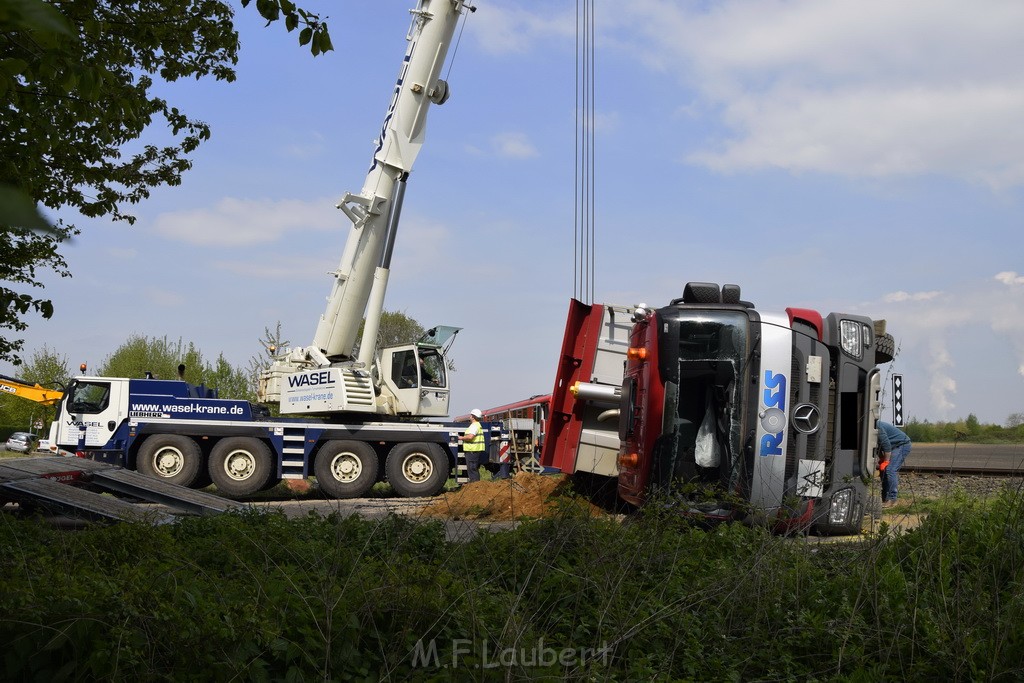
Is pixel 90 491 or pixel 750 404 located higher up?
pixel 750 404

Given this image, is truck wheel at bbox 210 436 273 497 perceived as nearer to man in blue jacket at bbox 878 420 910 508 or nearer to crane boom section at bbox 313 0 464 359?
crane boom section at bbox 313 0 464 359

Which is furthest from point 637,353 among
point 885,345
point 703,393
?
point 885,345

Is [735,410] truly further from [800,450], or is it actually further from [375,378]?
[375,378]

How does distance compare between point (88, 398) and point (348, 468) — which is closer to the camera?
point (88, 398)

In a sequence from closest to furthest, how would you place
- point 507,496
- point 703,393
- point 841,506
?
1. point 841,506
2. point 703,393
3. point 507,496

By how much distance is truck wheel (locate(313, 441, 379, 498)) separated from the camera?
18562mm

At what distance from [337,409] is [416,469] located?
2.01 m

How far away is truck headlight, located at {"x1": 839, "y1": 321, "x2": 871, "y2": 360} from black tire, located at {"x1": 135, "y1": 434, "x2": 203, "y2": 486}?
42.3ft

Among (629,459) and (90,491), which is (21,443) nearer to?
(90,491)

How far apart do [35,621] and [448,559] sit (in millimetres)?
2017

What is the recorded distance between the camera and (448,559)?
4969 millimetres

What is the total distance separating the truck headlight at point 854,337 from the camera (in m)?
9.05

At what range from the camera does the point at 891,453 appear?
1244cm

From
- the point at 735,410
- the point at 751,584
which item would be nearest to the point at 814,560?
the point at 751,584
